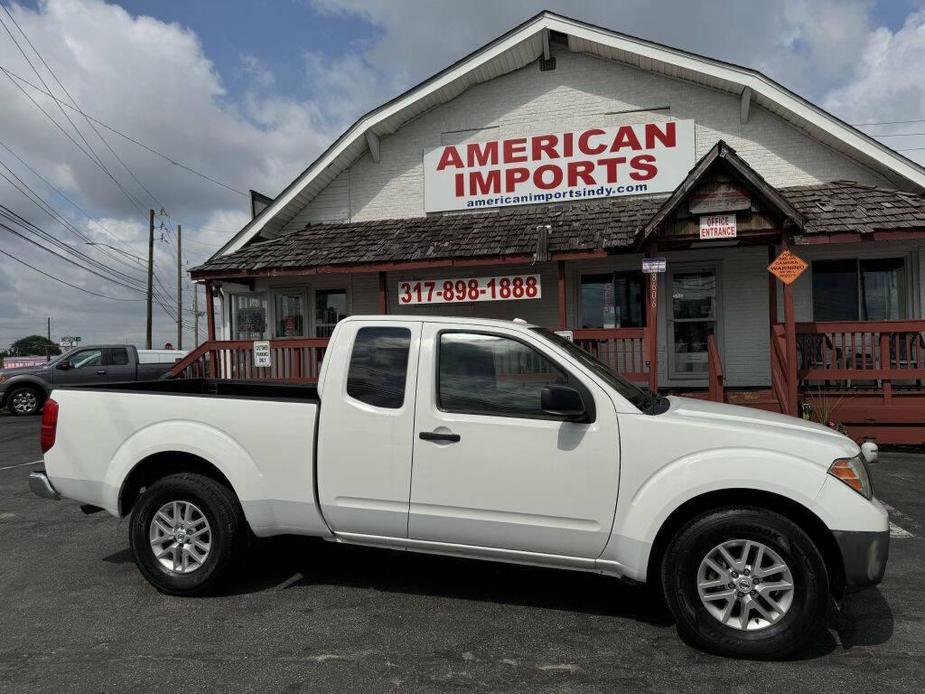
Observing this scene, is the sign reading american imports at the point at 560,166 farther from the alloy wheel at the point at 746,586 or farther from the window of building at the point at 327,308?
the alloy wheel at the point at 746,586

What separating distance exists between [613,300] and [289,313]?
268 inches

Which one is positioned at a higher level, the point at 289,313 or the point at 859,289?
the point at 859,289

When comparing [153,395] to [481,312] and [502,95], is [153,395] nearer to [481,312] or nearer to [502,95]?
[481,312]

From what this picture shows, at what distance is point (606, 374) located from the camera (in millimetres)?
4004

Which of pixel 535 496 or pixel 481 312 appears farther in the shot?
pixel 481 312

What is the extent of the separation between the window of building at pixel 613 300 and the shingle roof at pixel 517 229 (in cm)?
135

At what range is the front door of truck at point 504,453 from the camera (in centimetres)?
358

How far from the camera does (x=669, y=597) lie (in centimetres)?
341

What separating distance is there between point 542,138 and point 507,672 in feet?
35.0

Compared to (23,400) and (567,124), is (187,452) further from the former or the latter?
(23,400)

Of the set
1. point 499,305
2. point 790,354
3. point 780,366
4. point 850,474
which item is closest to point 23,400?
point 499,305

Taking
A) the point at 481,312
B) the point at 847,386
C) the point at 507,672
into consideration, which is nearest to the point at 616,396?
the point at 507,672

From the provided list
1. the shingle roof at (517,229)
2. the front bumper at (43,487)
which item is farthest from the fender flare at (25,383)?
the front bumper at (43,487)

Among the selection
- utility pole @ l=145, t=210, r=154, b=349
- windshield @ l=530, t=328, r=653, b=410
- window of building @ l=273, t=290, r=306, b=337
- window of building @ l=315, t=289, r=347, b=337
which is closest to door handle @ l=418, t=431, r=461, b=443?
windshield @ l=530, t=328, r=653, b=410
